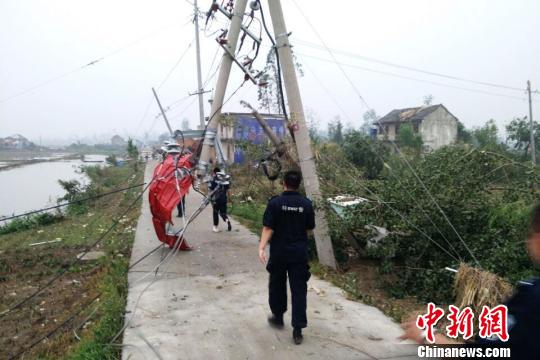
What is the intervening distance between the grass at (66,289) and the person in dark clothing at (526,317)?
344 centimetres

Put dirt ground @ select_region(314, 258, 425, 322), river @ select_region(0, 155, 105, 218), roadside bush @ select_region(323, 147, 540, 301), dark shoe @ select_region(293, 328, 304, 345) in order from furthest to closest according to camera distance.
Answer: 1. river @ select_region(0, 155, 105, 218)
2. roadside bush @ select_region(323, 147, 540, 301)
3. dirt ground @ select_region(314, 258, 425, 322)
4. dark shoe @ select_region(293, 328, 304, 345)

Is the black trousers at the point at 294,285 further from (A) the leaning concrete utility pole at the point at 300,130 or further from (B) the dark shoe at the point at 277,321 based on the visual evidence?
(A) the leaning concrete utility pole at the point at 300,130

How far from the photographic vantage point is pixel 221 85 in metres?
7.15

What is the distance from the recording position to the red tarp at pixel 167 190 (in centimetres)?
668

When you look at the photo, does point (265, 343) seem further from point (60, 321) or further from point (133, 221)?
point (133, 221)

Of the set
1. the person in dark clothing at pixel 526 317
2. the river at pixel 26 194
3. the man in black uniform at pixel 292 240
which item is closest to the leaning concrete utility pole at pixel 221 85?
the man in black uniform at pixel 292 240

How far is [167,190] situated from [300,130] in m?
2.43

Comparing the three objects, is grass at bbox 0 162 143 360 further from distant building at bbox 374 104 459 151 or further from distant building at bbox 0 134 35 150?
distant building at bbox 0 134 35 150

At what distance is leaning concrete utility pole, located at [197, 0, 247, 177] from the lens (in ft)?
23.0

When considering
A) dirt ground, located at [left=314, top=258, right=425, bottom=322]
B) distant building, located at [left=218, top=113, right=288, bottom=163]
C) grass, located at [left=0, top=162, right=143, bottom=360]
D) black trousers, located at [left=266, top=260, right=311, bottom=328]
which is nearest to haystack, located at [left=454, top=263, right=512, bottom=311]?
dirt ground, located at [left=314, top=258, right=425, bottom=322]

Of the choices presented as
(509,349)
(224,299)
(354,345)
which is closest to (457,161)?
(354,345)

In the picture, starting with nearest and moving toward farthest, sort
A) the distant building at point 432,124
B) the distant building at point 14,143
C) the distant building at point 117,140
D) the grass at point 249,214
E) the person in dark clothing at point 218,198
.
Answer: the person in dark clothing at point 218,198
the grass at point 249,214
the distant building at point 432,124
the distant building at point 14,143
the distant building at point 117,140

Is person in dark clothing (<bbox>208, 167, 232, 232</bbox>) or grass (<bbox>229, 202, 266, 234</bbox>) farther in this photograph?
grass (<bbox>229, 202, 266, 234</bbox>)

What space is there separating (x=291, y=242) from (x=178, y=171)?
3.52 m
